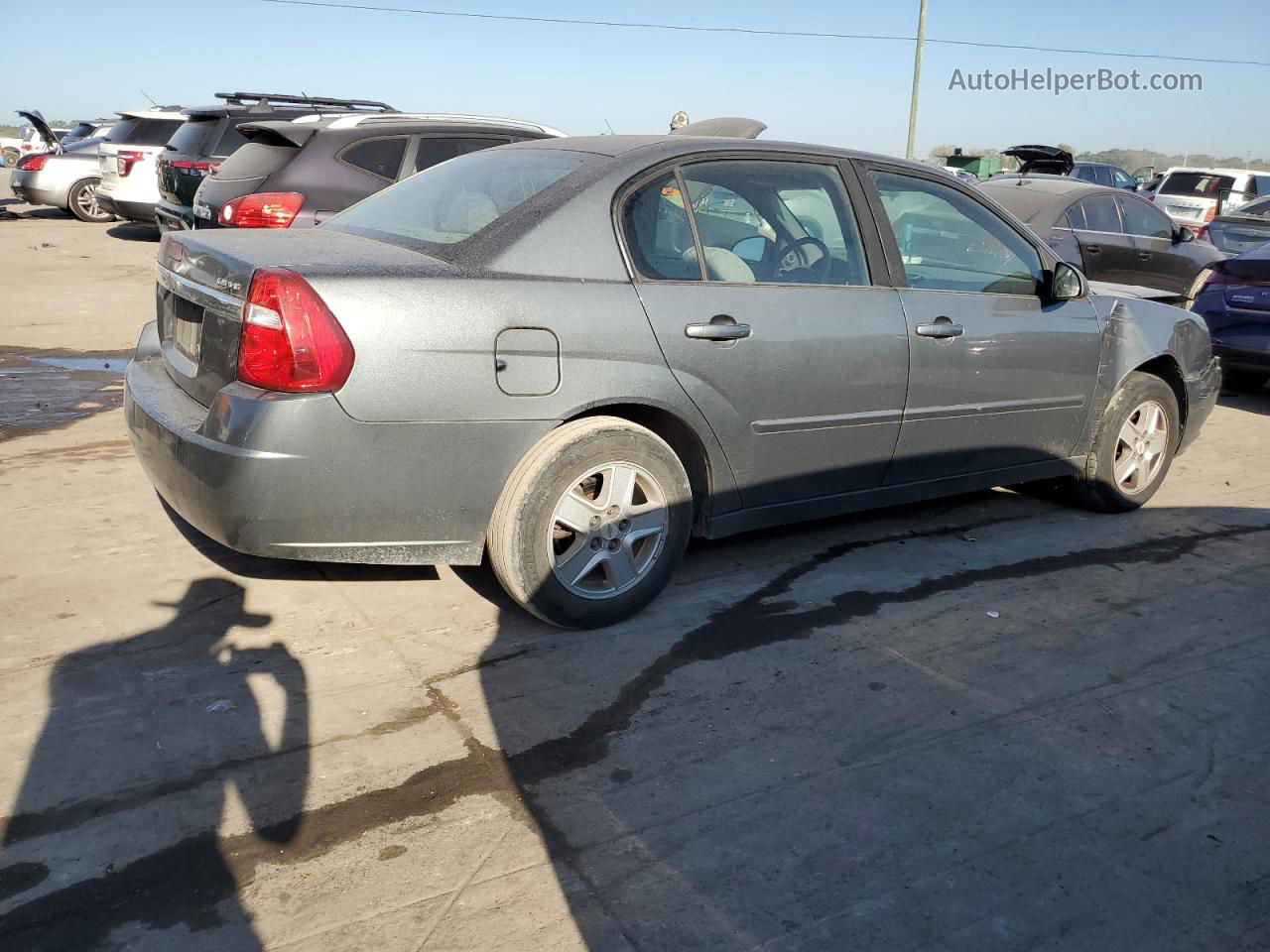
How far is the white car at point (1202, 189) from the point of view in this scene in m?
20.3

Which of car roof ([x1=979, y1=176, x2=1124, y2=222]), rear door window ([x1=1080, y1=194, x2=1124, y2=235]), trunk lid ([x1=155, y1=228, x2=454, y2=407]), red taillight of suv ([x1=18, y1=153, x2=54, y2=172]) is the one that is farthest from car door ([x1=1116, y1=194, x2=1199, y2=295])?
red taillight of suv ([x1=18, y1=153, x2=54, y2=172])

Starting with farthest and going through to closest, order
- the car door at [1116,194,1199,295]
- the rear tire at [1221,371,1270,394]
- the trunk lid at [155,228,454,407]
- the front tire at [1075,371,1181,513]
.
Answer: the car door at [1116,194,1199,295]
the rear tire at [1221,371,1270,394]
the front tire at [1075,371,1181,513]
the trunk lid at [155,228,454,407]

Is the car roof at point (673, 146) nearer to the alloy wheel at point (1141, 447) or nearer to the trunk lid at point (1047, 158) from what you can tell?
the alloy wheel at point (1141, 447)

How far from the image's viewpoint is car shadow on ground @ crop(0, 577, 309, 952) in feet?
8.06

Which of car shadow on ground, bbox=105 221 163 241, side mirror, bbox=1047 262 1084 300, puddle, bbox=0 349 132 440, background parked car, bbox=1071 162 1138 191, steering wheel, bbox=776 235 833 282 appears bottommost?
puddle, bbox=0 349 132 440

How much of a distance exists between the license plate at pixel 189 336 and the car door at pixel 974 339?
102 inches

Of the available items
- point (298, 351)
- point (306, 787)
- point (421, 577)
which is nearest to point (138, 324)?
point (421, 577)

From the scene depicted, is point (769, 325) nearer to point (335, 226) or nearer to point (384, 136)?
point (335, 226)

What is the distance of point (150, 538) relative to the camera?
15.0 feet

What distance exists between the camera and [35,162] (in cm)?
1941

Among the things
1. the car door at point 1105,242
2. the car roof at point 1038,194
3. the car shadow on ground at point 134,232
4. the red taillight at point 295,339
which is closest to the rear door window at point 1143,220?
the car door at point 1105,242

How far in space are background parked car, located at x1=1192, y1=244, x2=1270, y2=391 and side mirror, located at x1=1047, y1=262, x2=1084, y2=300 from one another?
4078mm

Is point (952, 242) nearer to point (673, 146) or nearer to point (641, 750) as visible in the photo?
point (673, 146)

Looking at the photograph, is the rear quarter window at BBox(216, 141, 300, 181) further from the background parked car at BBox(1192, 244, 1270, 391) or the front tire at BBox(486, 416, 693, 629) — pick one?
the background parked car at BBox(1192, 244, 1270, 391)
